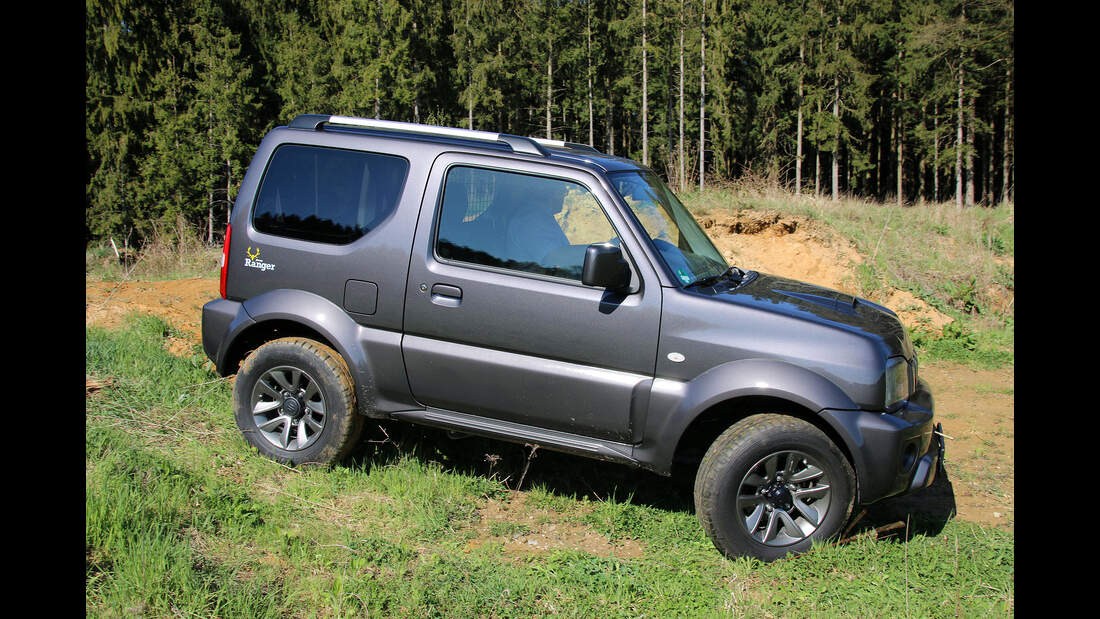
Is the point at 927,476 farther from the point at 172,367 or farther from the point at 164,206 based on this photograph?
the point at 164,206

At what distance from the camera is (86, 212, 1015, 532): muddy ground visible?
500cm

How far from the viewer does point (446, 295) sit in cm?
421

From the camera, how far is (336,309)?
4.43 meters

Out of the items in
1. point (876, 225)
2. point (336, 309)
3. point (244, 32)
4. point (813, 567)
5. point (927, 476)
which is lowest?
point (813, 567)

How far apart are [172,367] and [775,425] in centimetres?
488

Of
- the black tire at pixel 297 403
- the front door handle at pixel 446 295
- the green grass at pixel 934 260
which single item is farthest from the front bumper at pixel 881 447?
the green grass at pixel 934 260

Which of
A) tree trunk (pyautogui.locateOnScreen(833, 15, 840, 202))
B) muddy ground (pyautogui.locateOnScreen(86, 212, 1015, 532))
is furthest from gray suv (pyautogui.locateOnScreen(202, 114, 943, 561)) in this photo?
tree trunk (pyautogui.locateOnScreen(833, 15, 840, 202))

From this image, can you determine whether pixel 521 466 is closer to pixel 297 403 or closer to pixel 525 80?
pixel 297 403

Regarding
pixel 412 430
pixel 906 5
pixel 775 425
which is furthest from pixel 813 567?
pixel 906 5

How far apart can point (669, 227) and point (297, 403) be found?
257cm

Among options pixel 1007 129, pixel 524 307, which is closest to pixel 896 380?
pixel 524 307

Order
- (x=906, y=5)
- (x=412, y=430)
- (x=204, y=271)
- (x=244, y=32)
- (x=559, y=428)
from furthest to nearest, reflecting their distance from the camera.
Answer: (x=244, y=32) → (x=906, y=5) → (x=204, y=271) → (x=412, y=430) → (x=559, y=428)

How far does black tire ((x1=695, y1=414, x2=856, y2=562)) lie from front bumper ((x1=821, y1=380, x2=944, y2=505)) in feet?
0.28

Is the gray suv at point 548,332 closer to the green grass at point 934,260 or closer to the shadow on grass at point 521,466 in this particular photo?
the shadow on grass at point 521,466
